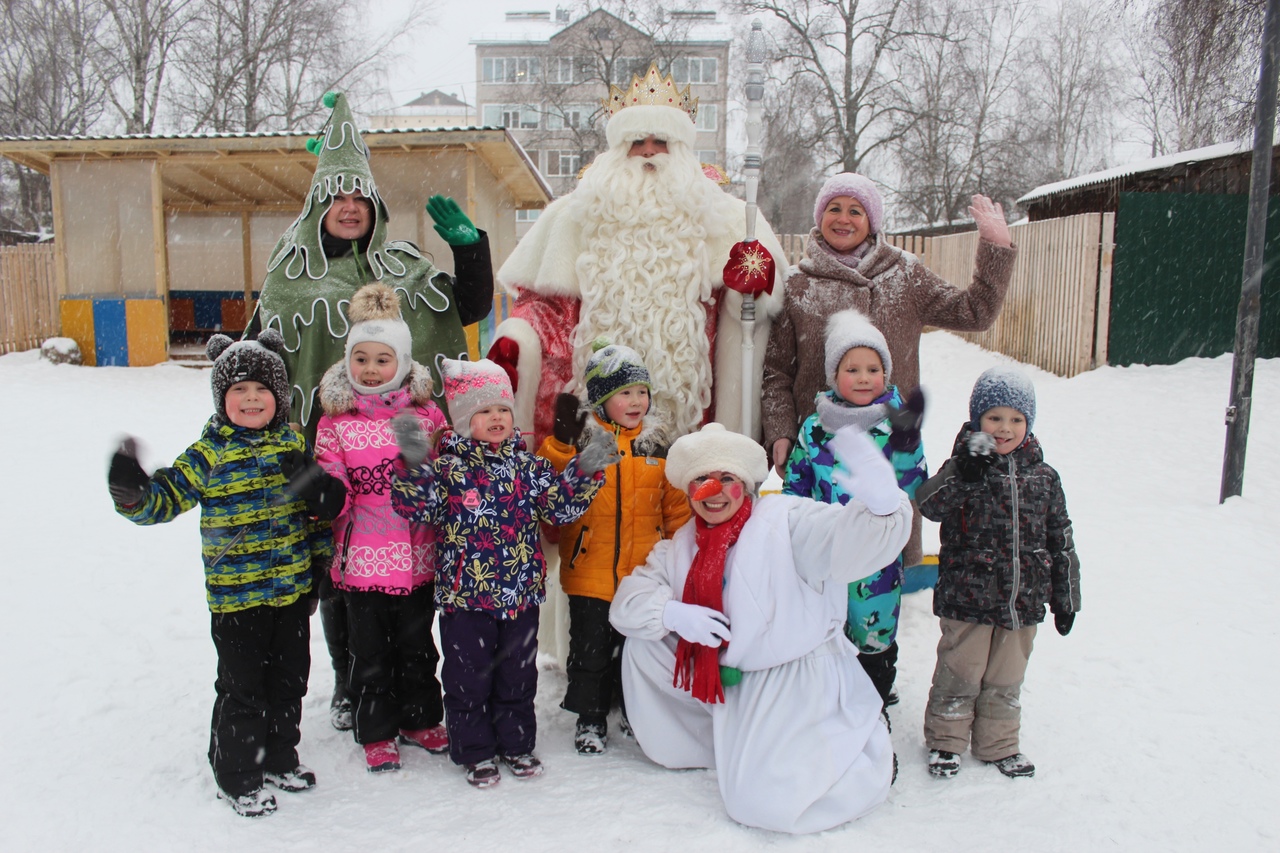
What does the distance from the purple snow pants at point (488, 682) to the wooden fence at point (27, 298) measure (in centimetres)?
→ 1369

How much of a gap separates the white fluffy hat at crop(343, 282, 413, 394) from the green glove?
358mm

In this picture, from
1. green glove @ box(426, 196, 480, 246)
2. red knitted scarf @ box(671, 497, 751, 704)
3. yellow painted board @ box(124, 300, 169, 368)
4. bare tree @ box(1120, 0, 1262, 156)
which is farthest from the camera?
yellow painted board @ box(124, 300, 169, 368)

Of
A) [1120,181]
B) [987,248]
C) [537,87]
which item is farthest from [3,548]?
[537,87]

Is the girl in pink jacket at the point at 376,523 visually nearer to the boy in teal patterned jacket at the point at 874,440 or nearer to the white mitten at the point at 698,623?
the white mitten at the point at 698,623

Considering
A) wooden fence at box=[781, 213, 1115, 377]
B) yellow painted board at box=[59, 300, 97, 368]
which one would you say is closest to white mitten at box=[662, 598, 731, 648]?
wooden fence at box=[781, 213, 1115, 377]

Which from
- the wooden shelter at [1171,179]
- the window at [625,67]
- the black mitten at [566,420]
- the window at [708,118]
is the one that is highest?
the window at [708,118]

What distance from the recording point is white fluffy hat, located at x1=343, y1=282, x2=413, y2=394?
2.92 m

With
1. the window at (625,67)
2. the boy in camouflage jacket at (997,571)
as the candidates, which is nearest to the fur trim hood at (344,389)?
the boy in camouflage jacket at (997,571)

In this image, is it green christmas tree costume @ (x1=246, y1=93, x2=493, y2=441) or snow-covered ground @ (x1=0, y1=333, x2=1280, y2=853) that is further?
green christmas tree costume @ (x1=246, y1=93, x2=493, y2=441)

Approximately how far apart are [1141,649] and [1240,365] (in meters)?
2.83

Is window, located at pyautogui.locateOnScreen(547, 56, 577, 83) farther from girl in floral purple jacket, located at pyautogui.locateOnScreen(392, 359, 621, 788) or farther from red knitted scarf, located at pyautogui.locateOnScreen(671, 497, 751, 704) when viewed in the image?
red knitted scarf, located at pyautogui.locateOnScreen(671, 497, 751, 704)

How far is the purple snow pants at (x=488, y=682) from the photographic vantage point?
2877 millimetres

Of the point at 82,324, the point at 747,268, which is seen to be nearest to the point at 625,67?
the point at 82,324

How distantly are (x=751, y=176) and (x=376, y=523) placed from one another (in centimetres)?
210
